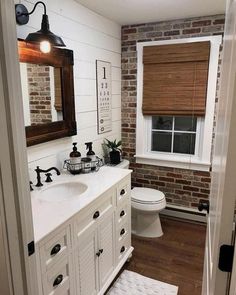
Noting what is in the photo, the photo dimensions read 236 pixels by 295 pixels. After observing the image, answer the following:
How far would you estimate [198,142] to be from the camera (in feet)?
9.74

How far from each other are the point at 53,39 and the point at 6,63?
0.98 m

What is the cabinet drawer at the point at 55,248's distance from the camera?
1.25 metres

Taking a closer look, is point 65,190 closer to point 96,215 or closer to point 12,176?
point 96,215

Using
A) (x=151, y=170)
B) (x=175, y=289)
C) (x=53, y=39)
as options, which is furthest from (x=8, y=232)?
(x=151, y=170)

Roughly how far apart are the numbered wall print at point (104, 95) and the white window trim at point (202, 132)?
1.38 feet

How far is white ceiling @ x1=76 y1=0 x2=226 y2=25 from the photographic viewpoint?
7.34 feet

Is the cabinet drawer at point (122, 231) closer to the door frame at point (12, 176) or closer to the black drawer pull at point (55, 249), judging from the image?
the black drawer pull at point (55, 249)

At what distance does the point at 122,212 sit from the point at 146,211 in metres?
0.53

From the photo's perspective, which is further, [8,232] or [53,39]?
[53,39]

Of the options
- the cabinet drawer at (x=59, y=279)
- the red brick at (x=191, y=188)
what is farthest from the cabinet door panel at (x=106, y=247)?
the red brick at (x=191, y=188)

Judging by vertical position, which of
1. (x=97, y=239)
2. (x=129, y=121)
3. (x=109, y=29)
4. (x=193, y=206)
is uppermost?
(x=109, y=29)

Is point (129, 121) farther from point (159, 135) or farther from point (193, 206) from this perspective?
point (193, 206)

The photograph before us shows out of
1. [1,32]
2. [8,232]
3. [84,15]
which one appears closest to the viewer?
[1,32]

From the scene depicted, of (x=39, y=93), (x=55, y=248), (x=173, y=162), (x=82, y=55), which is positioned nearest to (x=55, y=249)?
(x=55, y=248)
